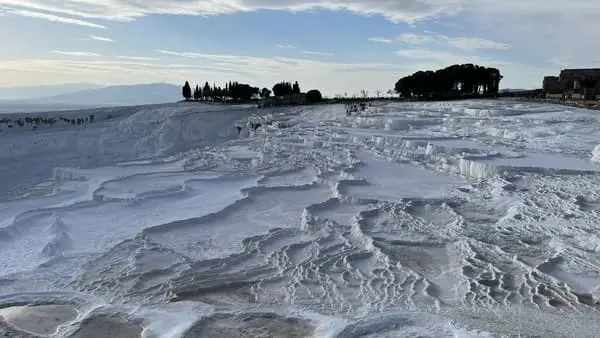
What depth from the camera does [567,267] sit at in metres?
7.67

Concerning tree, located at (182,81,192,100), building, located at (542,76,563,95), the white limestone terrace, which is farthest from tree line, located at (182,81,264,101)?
the white limestone terrace

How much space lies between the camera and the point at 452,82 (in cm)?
5828

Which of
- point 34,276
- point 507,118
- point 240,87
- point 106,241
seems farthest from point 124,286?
point 240,87

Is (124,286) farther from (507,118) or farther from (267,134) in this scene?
(507,118)

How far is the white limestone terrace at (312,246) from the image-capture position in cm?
621

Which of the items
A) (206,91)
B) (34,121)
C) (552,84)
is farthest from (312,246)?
(206,91)

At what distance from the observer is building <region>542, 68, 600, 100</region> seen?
47906 millimetres

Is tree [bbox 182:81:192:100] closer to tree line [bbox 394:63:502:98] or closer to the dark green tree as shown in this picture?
the dark green tree

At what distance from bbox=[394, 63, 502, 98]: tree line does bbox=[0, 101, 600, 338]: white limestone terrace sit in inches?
1563

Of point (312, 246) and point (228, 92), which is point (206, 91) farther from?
point (312, 246)

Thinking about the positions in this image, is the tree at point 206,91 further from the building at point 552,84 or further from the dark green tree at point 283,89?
the building at point 552,84

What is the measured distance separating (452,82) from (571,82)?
35.3ft

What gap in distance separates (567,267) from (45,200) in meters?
10.2

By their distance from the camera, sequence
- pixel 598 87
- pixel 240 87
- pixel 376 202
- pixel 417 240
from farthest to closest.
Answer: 1. pixel 240 87
2. pixel 598 87
3. pixel 376 202
4. pixel 417 240
